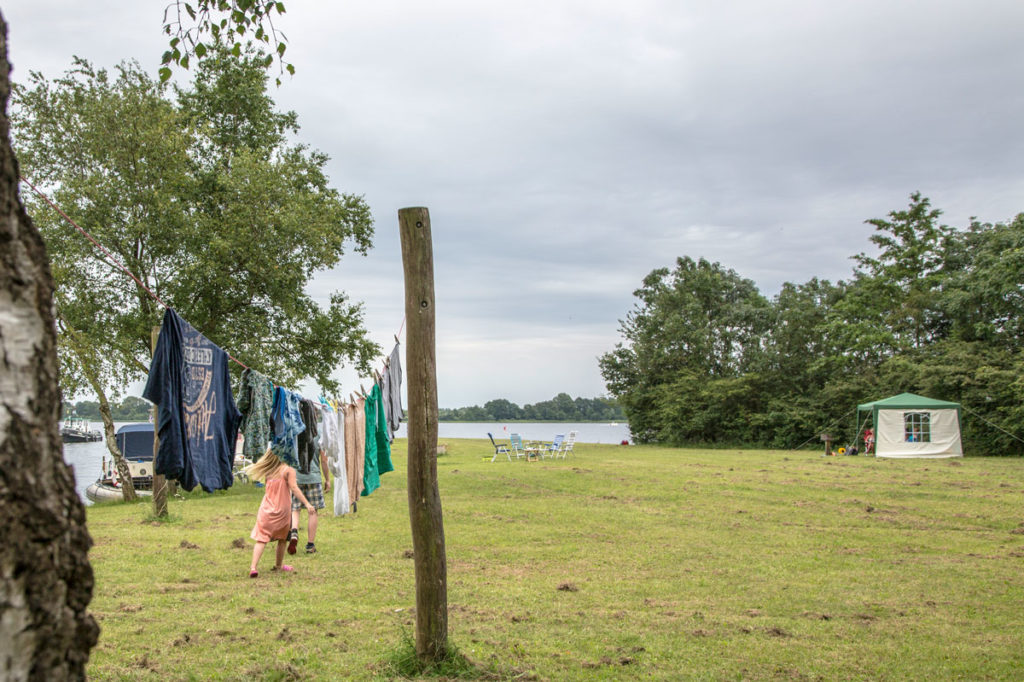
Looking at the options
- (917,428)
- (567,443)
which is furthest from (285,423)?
(917,428)

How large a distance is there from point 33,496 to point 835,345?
39.3 meters

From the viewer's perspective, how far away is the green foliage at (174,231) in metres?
16.8

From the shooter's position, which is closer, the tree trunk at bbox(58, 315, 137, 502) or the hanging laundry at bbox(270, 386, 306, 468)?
the hanging laundry at bbox(270, 386, 306, 468)

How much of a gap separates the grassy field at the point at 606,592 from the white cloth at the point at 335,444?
923mm

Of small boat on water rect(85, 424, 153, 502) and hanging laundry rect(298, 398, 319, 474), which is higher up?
hanging laundry rect(298, 398, 319, 474)

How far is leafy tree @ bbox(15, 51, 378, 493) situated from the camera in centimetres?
1680

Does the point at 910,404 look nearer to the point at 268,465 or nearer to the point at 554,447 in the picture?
the point at 554,447

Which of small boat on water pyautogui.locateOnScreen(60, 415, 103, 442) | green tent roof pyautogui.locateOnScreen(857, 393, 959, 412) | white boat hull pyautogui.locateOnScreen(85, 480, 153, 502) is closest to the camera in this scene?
white boat hull pyautogui.locateOnScreen(85, 480, 153, 502)

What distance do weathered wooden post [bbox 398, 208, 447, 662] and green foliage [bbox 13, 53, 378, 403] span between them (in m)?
13.2

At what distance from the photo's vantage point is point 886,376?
3359cm

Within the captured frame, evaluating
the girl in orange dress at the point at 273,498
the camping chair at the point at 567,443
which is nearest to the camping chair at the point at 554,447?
the camping chair at the point at 567,443

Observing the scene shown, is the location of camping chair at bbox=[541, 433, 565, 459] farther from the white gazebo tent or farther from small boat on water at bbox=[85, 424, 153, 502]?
small boat on water at bbox=[85, 424, 153, 502]

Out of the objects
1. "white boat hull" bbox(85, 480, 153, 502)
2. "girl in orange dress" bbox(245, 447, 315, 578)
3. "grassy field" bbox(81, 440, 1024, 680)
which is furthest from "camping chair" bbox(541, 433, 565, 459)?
"girl in orange dress" bbox(245, 447, 315, 578)

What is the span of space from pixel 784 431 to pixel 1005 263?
1251 cm
